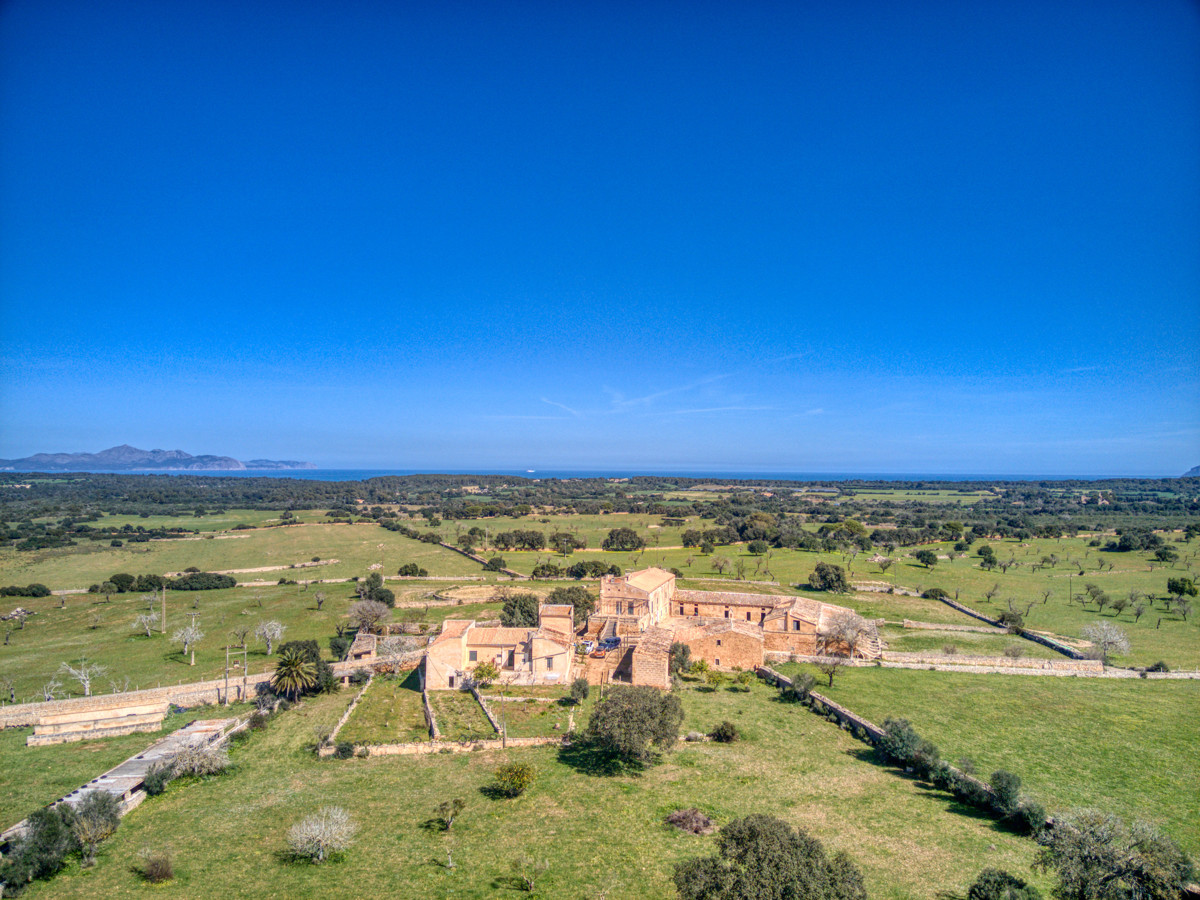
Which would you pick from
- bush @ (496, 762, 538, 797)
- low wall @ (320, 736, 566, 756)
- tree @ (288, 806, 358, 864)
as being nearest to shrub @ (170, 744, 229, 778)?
low wall @ (320, 736, 566, 756)

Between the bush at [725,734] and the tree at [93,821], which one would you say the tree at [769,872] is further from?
the tree at [93,821]

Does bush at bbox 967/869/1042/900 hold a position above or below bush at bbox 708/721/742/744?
above

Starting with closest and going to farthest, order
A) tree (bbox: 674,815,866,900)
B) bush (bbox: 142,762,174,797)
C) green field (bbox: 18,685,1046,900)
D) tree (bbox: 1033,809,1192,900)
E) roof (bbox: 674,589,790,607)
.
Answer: tree (bbox: 674,815,866,900) → tree (bbox: 1033,809,1192,900) → green field (bbox: 18,685,1046,900) → bush (bbox: 142,762,174,797) → roof (bbox: 674,589,790,607)

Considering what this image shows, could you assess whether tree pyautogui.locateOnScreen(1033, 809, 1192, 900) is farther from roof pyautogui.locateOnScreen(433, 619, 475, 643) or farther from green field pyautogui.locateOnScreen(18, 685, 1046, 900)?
roof pyautogui.locateOnScreen(433, 619, 475, 643)

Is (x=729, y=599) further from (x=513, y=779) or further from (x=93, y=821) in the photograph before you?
(x=93, y=821)

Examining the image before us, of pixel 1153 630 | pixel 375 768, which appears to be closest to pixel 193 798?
pixel 375 768

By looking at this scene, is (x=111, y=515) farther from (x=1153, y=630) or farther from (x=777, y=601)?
(x=1153, y=630)
